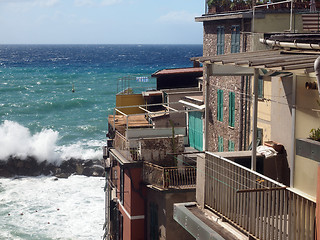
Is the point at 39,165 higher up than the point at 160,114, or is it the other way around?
the point at 160,114

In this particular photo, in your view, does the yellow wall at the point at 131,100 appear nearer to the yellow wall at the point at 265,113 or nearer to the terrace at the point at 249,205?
the yellow wall at the point at 265,113

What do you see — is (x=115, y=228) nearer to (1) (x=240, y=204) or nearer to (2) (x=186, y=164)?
(2) (x=186, y=164)

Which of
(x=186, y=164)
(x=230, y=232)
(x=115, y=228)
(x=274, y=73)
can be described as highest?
(x=274, y=73)

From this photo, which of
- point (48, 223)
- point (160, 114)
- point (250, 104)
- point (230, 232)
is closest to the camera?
point (230, 232)

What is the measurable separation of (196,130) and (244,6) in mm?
6618

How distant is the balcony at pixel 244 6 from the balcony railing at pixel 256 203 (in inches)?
458

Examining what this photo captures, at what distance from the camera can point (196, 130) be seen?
1104 inches

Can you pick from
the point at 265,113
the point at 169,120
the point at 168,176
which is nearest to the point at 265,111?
the point at 265,113

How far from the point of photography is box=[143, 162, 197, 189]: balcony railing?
70.6ft

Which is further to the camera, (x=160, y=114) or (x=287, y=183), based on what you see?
(x=160, y=114)

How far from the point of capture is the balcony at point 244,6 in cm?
2242

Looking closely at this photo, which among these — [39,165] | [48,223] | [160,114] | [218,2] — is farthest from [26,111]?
[218,2]

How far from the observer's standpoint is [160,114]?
1198 inches

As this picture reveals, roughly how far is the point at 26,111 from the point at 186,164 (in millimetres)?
61891
